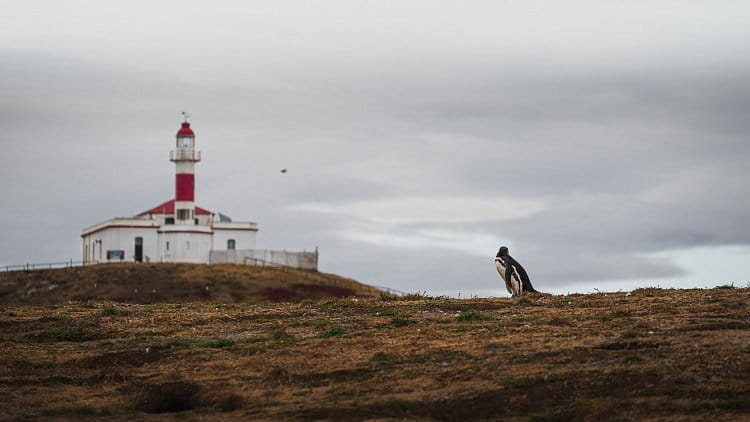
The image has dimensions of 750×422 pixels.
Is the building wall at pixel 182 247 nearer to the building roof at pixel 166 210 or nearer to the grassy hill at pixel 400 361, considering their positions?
the building roof at pixel 166 210

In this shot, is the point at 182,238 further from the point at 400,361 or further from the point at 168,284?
the point at 400,361

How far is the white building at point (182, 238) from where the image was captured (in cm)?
12150

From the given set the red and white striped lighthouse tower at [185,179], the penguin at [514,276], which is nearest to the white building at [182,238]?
the red and white striped lighthouse tower at [185,179]

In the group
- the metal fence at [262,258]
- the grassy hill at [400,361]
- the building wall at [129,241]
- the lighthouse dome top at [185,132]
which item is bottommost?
the grassy hill at [400,361]

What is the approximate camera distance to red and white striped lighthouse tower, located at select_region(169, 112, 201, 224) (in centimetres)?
12275

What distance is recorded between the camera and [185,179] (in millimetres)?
123625

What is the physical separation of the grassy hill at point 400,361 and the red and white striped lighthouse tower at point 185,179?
287 feet

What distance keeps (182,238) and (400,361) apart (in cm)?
9622

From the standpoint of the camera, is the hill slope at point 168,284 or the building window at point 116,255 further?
the building window at point 116,255

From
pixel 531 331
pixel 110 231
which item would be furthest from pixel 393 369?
pixel 110 231

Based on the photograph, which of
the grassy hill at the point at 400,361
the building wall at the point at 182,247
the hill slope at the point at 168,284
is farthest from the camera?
the building wall at the point at 182,247

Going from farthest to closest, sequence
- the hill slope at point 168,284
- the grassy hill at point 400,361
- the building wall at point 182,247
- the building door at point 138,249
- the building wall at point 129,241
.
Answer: the building wall at point 129,241 < the building door at point 138,249 < the building wall at point 182,247 < the hill slope at point 168,284 < the grassy hill at point 400,361

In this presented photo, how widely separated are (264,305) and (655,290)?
10979mm

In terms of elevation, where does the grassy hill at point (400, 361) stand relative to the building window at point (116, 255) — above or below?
below
